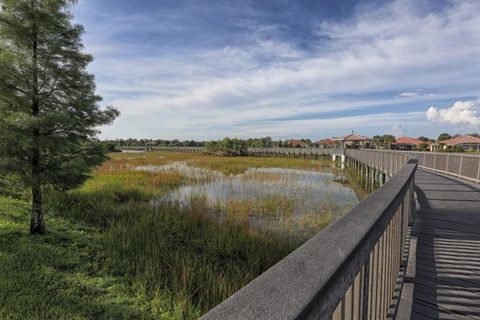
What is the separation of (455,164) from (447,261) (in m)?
12.7

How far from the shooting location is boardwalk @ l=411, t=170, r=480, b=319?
9.45 ft

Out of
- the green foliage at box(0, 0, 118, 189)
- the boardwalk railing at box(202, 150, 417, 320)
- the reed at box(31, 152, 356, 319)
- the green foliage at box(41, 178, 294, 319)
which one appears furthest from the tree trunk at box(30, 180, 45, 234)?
the boardwalk railing at box(202, 150, 417, 320)

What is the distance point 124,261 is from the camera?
20.2 feet

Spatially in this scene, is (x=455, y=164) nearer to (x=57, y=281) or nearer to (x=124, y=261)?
(x=124, y=261)

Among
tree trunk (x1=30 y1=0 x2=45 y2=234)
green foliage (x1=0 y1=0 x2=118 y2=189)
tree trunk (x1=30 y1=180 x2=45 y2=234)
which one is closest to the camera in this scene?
green foliage (x1=0 y1=0 x2=118 y2=189)

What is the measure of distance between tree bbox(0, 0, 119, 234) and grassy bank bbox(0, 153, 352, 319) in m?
1.62

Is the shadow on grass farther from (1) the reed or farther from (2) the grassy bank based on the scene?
(1) the reed

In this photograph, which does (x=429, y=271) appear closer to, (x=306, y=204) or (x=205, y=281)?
(x=205, y=281)

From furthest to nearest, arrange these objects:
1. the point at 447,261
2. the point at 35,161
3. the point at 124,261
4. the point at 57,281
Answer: the point at 35,161
the point at 124,261
the point at 57,281
the point at 447,261

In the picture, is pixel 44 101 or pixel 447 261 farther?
pixel 44 101

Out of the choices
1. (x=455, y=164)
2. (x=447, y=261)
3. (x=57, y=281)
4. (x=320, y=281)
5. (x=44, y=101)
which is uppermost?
(x=44, y=101)

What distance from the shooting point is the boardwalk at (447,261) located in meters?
2.88

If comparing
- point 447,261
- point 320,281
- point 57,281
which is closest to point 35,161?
point 57,281

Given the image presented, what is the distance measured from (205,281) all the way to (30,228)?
213 inches
